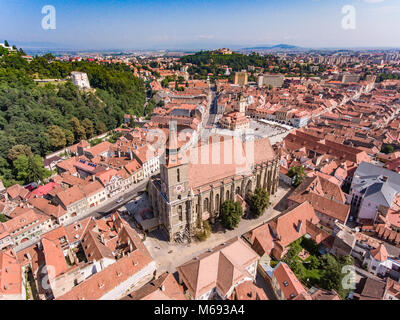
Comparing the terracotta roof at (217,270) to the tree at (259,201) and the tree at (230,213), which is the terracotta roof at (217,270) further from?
the tree at (259,201)

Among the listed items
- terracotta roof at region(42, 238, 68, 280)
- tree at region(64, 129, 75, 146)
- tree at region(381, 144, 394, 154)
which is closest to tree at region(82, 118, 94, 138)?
tree at region(64, 129, 75, 146)

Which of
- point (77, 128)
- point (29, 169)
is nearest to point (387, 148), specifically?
point (77, 128)

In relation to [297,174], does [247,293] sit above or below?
below

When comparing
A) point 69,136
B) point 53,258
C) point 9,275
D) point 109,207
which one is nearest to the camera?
point 9,275

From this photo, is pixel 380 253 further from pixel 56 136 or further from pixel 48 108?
pixel 48 108

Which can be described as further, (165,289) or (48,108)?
(48,108)

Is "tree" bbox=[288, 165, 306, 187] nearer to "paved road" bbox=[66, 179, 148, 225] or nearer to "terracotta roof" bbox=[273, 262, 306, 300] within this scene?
"terracotta roof" bbox=[273, 262, 306, 300]
